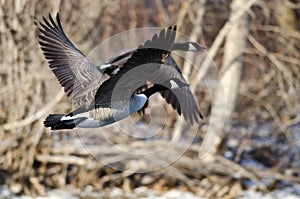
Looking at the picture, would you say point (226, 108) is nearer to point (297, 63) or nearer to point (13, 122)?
point (297, 63)

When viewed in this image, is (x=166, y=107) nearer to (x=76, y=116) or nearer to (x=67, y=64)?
(x=67, y=64)

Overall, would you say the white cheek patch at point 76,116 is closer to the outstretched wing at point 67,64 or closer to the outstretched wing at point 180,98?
the outstretched wing at point 67,64

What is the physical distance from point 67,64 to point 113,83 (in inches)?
42.6

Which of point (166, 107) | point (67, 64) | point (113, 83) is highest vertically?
point (67, 64)

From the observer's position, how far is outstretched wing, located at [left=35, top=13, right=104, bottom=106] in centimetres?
445

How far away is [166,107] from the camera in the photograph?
8.70 metres

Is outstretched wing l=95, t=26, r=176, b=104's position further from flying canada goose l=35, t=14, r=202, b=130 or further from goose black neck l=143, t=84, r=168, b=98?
goose black neck l=143, t=84, r=168, b=98

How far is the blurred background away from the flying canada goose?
223cm

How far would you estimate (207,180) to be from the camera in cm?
771

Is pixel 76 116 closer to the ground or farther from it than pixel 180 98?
closer to the ground

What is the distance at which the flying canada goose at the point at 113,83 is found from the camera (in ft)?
11.1

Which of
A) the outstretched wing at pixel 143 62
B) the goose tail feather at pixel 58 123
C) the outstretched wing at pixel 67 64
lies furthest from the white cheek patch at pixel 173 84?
the goose tail feather at pixel 58 123

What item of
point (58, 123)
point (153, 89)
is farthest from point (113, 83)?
point (153, 89)

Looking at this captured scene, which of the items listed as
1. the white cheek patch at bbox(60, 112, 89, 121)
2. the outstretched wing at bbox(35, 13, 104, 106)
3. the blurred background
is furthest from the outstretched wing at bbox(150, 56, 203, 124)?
the blurred background
